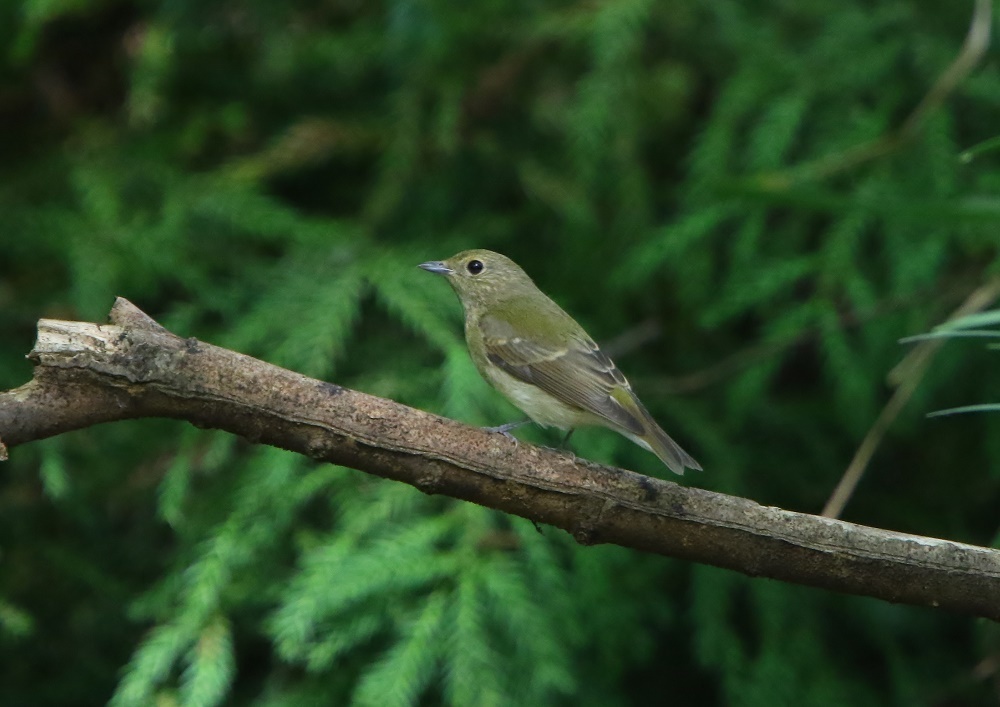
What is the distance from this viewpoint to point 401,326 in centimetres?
443

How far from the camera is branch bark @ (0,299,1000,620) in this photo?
7.00 feet

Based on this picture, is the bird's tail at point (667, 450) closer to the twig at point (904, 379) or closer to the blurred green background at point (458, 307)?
the twig at point (904, 379)

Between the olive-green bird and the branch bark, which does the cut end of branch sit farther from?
the olive-green bird

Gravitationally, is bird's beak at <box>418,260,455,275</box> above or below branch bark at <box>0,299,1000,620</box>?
below

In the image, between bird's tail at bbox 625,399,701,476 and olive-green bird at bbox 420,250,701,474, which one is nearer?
bird's tail at bbox 625,399,701,476

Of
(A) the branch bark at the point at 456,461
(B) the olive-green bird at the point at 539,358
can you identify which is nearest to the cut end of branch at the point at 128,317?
(A) the branch bark at the point at 456,461

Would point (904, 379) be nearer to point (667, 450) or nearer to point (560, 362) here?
point (667, 450)

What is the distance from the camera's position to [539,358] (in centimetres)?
355

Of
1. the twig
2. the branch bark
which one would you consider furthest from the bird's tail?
the branch bark

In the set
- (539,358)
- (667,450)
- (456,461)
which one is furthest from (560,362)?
(456,461)

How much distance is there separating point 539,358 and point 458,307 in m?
0.66

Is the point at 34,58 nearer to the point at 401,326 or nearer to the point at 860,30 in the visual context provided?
the point at 401,326

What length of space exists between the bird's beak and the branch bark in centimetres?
168

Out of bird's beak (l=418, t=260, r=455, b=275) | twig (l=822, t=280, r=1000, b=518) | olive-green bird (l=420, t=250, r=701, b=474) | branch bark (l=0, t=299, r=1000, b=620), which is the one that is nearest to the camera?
branch bark (l=0, t=299, r=1000, b=620)
